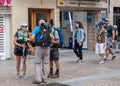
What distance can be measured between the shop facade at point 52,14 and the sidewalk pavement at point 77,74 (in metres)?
1.81

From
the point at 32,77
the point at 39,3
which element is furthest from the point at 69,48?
the point at 32,77

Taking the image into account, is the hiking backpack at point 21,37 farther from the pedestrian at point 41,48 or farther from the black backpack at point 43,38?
the black backpack at point 43,38

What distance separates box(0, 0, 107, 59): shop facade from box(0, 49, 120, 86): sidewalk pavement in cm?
181

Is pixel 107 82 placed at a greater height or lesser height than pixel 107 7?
lesser

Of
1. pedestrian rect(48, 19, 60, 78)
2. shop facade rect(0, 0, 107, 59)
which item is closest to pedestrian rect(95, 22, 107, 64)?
pedestrian rect(48, 19, 60, 78)

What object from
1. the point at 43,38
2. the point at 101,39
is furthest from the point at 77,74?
the point at 101,39

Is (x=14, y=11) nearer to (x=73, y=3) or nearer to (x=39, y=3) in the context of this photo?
(x=39, y=3)

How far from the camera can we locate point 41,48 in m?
11.0

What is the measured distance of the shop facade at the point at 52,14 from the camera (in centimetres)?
1748

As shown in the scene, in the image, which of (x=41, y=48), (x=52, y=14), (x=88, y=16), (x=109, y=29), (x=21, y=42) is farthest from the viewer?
(x=88, y=16)

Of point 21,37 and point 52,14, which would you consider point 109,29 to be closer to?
point 52,14

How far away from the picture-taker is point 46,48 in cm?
1102

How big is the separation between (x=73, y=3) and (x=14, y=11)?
395 centimetres

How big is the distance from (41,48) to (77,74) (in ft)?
7.84
